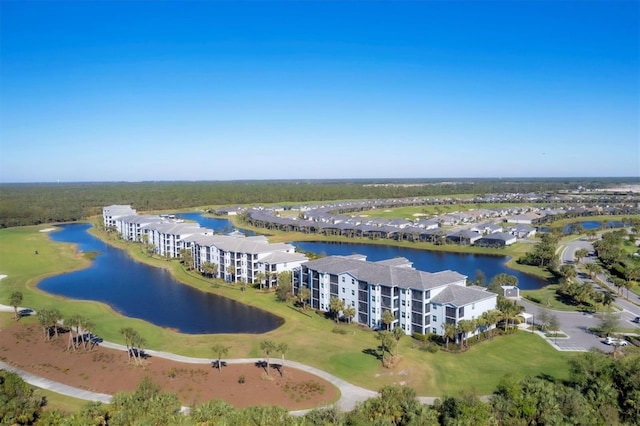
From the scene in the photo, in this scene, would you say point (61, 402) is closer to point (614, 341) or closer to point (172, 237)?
point (614, 341)

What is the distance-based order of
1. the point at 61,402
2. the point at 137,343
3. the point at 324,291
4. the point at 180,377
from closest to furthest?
the point at 61,402 → the point at 180,377 → the point at 137,343 → the point at 324,291

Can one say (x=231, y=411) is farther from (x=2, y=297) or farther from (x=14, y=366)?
(x=2, y=297)

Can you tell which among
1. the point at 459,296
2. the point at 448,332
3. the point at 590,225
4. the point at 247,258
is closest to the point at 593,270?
the point at 459,296

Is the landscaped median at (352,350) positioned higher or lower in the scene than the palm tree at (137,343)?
lower

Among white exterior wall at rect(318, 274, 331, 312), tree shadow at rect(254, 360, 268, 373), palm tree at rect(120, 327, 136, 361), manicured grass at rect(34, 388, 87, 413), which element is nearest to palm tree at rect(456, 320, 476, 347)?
white exterior wall at rect(318, 274, 331, 312)

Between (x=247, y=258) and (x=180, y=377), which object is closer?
(x=180, y=377)

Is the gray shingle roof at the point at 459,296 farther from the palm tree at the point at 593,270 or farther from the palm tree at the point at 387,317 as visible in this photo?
the palm tree at the point at 593,270

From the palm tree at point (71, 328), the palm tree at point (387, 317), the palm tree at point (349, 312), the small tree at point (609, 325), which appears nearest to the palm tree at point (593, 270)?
the small tree at point (609, 325)
